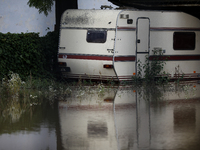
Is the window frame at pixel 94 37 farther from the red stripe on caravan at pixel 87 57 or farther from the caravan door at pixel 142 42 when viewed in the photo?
the caravan door at pixel 142 42

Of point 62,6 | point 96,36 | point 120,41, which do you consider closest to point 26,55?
point 96,36

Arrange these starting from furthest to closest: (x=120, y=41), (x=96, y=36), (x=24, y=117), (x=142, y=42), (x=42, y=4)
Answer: (x=42, y=4) < (x=142, y=42) < (x=96, y=36) < (x=120, y=41) < (x=24, y=117)

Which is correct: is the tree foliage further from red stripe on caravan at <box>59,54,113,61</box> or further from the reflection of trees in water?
the reflection of trees in water

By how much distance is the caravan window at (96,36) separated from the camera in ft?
51.2

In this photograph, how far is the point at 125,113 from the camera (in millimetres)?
9664

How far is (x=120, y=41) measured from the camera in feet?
51.1

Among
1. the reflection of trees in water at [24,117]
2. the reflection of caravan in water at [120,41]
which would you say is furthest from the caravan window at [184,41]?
the reflection of trees in water at [24,117]

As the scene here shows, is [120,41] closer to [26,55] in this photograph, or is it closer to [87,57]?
[87,57]

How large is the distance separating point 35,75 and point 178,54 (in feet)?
17.9

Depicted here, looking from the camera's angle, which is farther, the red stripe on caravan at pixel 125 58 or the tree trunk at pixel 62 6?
the tree trunk at pixel 62 6

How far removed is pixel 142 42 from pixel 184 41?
5.76ft

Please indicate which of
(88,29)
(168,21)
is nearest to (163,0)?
(168,21)

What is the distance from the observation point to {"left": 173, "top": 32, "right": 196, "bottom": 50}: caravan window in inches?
649

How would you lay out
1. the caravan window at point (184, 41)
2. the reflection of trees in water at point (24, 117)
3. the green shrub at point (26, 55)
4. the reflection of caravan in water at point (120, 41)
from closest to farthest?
the reflection of trees in water at point (24, 117) → the green shrub at point (26, 55) → the reflection of caravan in water at point (120, 41) → the caravan window at point (184, 41)
